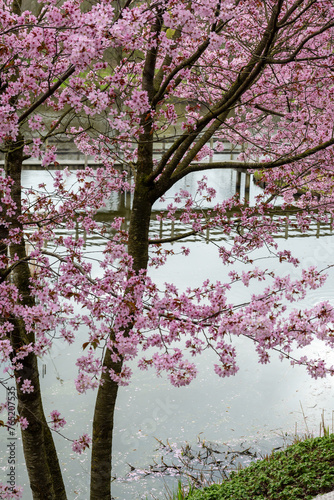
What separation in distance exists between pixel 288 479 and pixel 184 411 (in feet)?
12.8

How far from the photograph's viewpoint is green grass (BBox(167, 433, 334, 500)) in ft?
17.4

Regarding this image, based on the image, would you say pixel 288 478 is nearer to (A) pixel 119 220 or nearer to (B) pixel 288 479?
(B) pixel 288 479

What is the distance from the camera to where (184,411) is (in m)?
9.34

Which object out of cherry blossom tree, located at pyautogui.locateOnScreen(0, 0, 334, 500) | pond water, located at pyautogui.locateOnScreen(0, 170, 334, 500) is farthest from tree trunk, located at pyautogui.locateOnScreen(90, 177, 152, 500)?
pond water, located at pyautogui.locateOnScreen(0, 170, 334, 500)

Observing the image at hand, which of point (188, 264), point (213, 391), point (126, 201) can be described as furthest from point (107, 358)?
point (126, 201)

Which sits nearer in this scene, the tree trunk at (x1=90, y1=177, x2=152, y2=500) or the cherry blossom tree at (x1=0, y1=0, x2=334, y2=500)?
the cherry blossom tree at (x1=0, y1=0, x2=334, y2=500)

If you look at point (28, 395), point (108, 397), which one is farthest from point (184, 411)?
point (28, 395)

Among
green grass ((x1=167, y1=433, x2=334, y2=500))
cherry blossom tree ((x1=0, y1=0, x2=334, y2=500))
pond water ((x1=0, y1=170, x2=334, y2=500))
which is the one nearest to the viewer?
cherry blossom tree ((x1=0, y1=0, x2=334, y2=500))

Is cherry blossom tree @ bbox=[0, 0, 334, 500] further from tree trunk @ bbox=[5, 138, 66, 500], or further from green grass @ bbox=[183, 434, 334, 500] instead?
green grass @ bbox=[183, 434, 334, 500]

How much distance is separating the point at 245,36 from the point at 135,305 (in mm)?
6056

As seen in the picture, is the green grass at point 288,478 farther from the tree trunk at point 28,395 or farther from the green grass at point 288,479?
the tree trunk at point 28,395

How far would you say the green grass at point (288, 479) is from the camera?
17.4 feet

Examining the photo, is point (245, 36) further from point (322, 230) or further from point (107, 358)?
point (322, 230)

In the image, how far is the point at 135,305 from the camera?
432cm
